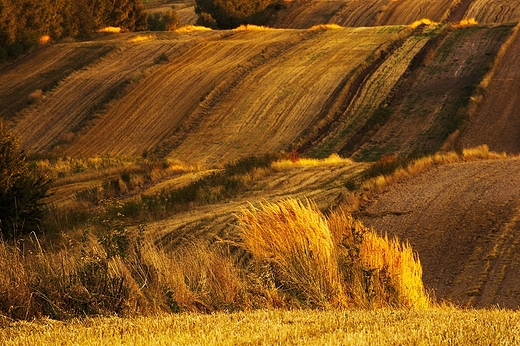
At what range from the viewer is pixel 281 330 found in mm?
6266

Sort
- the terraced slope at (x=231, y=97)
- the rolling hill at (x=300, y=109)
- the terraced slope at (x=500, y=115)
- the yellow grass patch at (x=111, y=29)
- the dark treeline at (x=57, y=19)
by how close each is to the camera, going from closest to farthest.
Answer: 1. the rolling hill at (x=300, y=109)
2. the terraced slope at (x=500, y=115)
3. the terraced slope at (x=231, y=97)
4. the dark treeline at (x=57, y=19)
5. the yellow grass patch at (x=111, y=29)

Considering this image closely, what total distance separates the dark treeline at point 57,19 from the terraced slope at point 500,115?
120ft

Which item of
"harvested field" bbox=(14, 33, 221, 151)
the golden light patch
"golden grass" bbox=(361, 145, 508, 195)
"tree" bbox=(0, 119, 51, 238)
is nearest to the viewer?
"tree" bbox=(0, 119, 51, 238)

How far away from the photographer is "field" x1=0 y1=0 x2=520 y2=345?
25.1 ft

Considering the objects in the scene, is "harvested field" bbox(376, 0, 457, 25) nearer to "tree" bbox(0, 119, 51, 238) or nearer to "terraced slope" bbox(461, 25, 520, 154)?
"terraced slope" bbox(461, 25, 520, 154)

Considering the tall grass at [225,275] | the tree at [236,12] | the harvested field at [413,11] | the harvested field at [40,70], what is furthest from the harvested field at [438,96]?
the tree at [236,12]

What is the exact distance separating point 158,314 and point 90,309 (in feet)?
2.28

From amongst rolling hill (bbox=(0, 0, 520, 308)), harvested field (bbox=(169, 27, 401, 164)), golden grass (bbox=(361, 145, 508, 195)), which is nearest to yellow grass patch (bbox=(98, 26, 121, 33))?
rolling hill (bbox=(0, 0, 520, 308))

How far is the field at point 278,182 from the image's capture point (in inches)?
301

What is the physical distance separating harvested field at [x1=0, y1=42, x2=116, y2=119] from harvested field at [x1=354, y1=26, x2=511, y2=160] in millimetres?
23039

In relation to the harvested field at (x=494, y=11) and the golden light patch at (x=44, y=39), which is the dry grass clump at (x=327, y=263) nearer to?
the harvested field at (x=494, y=11)

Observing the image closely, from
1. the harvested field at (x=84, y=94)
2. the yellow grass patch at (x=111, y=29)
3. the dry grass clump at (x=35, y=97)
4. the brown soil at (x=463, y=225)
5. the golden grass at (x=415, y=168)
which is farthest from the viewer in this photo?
the yellow grass patch at (x=111, y=29)

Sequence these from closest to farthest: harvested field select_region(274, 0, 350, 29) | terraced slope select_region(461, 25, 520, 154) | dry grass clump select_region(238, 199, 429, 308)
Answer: dry grass clump select_region(238, 199, 429, 308)
terraced slope select_region(461, 25, 520, 154)
harvested field select_region(274, 0, 350, 29)

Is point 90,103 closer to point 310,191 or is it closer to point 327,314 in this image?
point 310,191
